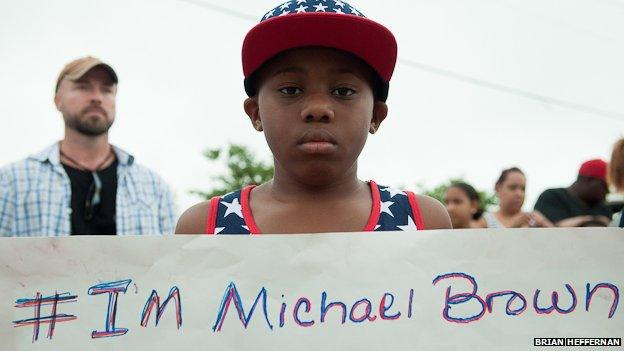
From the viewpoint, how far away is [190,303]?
133cm

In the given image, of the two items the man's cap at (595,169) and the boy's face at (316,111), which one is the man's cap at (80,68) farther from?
the man's cap at (595,169)

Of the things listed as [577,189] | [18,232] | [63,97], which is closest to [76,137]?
[63,97]

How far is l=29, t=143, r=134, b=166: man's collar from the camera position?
337cm

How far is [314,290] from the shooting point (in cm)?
134

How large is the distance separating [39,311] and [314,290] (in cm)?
52

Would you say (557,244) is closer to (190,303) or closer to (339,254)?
(339,254)

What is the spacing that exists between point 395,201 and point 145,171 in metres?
2.19

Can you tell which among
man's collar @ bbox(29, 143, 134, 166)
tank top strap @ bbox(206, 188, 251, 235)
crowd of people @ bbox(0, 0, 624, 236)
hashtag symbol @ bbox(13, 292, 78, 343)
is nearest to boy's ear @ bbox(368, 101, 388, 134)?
crowd of people @ bbox(0, 0, 624, 236)

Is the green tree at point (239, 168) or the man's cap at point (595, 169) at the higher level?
the green tree at point (239, 168)

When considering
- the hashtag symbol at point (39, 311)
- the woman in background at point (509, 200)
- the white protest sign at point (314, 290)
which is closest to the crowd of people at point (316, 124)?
the white protest sign at point (314, 290)

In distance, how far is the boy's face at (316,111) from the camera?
146 cm

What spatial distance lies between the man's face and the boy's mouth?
2.26m

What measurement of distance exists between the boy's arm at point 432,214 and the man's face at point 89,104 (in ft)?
7.38

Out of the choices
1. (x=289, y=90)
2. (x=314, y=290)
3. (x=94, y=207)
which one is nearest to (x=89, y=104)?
(x=94, y=207)
